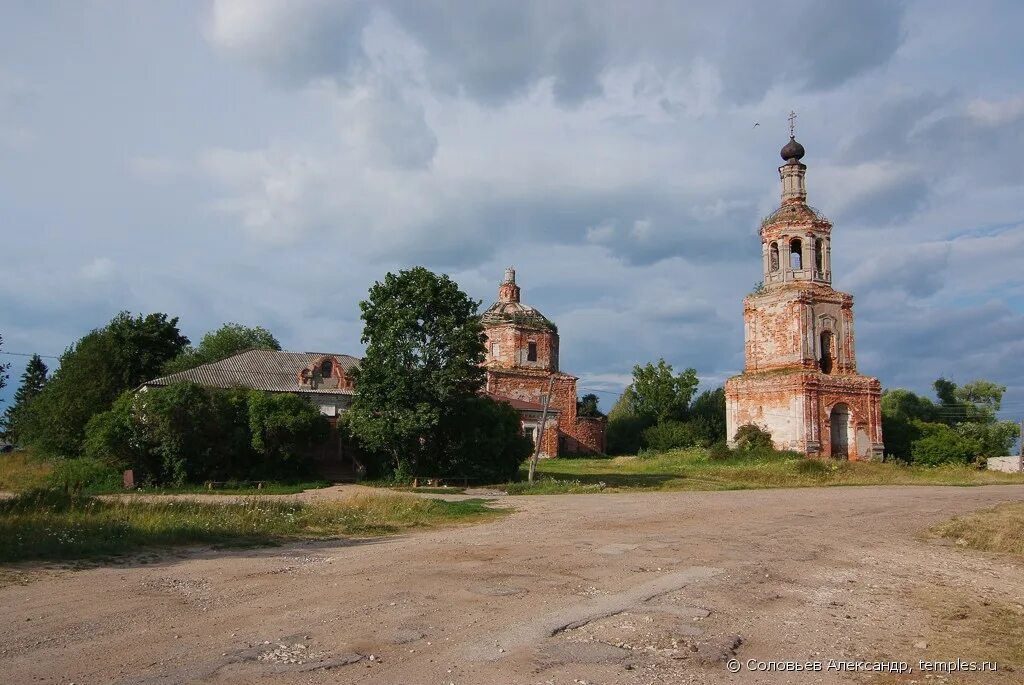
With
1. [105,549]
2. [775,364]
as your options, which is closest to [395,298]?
[105,549]

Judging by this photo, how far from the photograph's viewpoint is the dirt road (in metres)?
5.76

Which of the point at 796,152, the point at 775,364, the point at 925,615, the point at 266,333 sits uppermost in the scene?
the point at 796,152

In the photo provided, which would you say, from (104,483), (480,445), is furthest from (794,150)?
(104,483)

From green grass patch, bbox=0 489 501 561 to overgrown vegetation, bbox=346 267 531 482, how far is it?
9054 mm

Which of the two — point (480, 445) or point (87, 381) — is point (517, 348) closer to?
point (480, 445)

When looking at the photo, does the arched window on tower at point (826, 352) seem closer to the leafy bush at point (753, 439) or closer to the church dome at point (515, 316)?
the leafy bush at point (753, 439)

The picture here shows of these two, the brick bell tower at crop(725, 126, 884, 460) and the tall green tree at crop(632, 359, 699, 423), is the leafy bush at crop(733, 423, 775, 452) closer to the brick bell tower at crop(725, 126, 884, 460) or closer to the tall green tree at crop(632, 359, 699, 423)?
the brick bell tower at crop(725, 126, 884, 460)

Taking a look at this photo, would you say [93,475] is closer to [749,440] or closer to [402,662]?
[402,662]

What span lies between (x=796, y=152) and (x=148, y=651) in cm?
4334

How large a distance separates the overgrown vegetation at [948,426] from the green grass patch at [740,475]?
Result: 1.84 meters

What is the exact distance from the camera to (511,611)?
24.6ft

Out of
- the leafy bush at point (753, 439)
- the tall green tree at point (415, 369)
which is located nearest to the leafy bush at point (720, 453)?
the leafy bush at point (753, 439)

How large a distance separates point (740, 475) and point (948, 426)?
2023 centimetres

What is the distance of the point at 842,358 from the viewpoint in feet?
136
